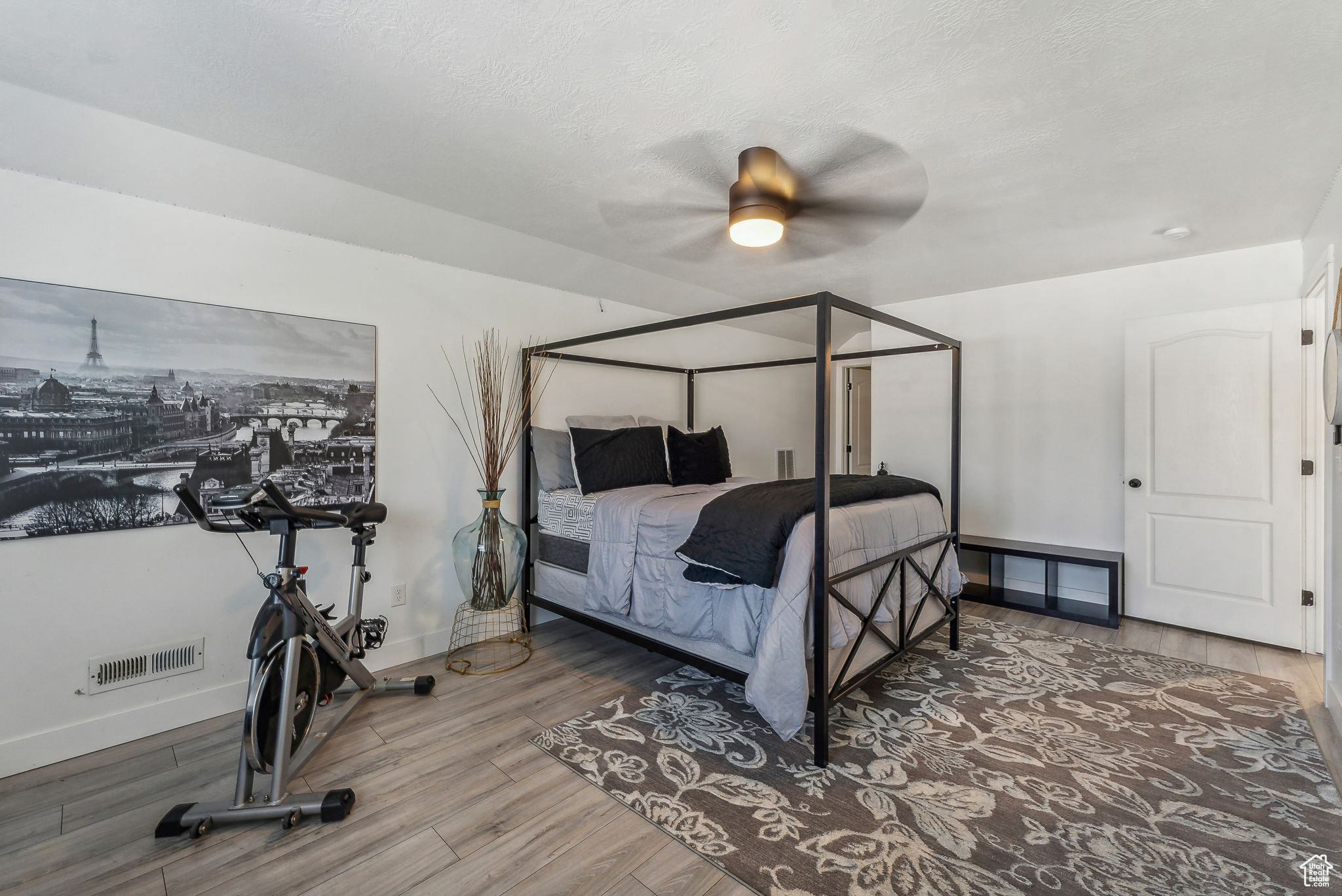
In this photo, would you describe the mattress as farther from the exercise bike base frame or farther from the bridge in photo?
the exercise bike base frame

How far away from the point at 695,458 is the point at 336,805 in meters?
2.44

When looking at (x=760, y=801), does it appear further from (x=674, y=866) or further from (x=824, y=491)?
(x=824, y=491)

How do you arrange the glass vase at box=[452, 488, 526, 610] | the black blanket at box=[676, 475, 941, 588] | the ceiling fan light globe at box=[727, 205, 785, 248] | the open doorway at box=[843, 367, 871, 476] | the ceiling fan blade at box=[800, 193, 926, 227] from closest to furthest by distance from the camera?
1. the black blanket at box=[676, 475, 941, 588]
2. the ceiling fan light globe at box=[727, 205, 785, 248]
3. the ceiling fan blade at box=[800, 193, 926, 227]
4. the glass vase at box=[452, 488, 526, 610]
5. the open doorway at box=[843, 367, 871, 476]

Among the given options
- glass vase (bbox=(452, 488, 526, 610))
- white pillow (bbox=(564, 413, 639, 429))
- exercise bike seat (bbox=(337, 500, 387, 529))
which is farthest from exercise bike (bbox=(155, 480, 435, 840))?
white pillow (bbox=(564, 413, 639, 429))

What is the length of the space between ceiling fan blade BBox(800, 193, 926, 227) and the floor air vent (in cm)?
337

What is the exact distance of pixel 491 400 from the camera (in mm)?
3285

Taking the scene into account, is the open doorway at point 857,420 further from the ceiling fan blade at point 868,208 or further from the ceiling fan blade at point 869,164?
the ceiling fan blade at point 869,164

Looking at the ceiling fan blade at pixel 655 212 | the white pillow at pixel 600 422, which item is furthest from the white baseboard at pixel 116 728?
the ceiling fan blade at pixel 655 212

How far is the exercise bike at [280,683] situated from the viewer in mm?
1740

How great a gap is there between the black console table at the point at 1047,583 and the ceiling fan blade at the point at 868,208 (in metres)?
2.40

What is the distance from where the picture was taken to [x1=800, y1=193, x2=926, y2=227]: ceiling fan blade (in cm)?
267

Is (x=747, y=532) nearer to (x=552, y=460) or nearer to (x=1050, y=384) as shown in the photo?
(x=552, y=460)

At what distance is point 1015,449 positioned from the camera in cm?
426

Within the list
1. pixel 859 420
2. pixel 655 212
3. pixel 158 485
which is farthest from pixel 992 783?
pixel 859 420
